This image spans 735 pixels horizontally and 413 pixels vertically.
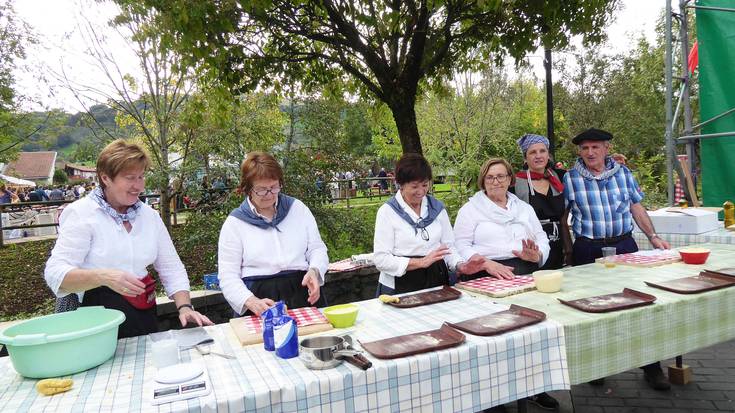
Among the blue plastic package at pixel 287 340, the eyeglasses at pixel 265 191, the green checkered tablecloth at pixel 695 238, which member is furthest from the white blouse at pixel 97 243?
the green checkered tablecloth at pixel 695 238

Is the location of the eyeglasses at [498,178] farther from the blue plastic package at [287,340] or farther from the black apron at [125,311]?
the black apron at [125,311]

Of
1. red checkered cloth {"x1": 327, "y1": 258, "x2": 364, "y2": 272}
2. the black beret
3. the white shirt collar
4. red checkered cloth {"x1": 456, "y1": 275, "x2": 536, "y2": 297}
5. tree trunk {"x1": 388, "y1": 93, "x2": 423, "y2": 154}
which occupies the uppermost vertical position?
tree trunk {"x1": 388, "y1": 93, "x2": 423, "y2": 154}

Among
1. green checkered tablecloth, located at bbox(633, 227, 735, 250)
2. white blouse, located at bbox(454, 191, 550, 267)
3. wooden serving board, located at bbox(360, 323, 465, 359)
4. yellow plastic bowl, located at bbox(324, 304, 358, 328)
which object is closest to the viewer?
wooden serving board, located at bbox(360, 323, 465, 359)

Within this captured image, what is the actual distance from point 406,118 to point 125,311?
10.5ft

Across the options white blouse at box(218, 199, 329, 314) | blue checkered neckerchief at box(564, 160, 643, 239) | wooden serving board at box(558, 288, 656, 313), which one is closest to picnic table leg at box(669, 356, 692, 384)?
blue checkered neckerchief at box(564, 160, 643, 239)

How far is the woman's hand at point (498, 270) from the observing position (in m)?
2.82

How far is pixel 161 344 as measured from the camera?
172 centimetres

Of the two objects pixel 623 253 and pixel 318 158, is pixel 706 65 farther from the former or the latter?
pixel 318 158

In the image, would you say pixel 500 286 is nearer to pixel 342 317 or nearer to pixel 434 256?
pixel 434 256

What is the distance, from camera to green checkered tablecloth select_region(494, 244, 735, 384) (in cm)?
200

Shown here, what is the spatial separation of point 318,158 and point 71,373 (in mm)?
3896

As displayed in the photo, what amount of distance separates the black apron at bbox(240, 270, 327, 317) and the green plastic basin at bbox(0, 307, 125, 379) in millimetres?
803

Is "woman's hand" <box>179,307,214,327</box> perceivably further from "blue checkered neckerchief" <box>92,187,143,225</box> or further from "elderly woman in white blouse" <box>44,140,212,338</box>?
"blue checkered neckerchief" <box>92,187,143,225</box>

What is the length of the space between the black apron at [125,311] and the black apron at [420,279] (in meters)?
1.42
